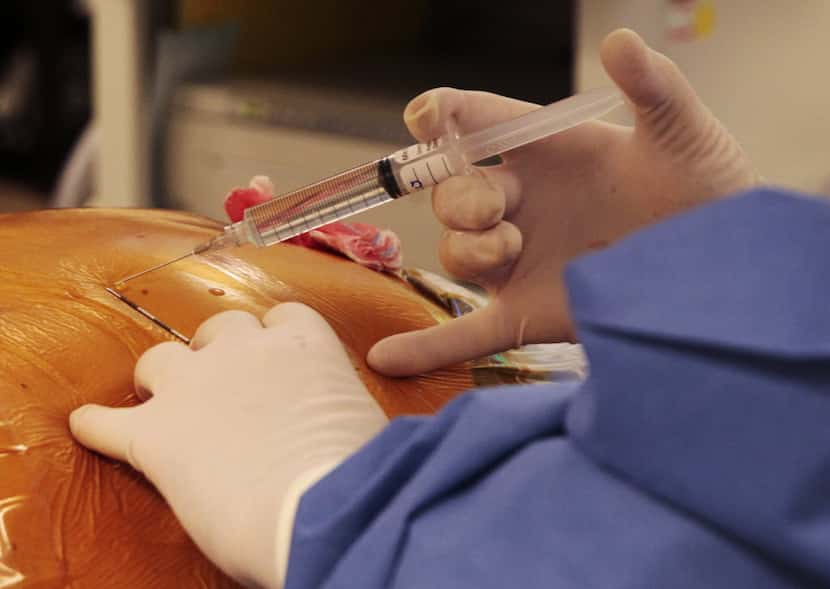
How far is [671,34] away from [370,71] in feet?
2.02

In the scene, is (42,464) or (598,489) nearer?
(598,489)

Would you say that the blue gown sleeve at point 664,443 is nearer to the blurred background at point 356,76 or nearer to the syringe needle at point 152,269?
the syringe needle at point 152,269

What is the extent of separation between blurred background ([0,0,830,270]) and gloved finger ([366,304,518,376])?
52 centimetres

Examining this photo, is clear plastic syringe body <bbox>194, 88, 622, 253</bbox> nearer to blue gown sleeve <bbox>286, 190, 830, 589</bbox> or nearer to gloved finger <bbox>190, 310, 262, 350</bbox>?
gloved finger <bbox>190, 310, 262, 350</bbox>

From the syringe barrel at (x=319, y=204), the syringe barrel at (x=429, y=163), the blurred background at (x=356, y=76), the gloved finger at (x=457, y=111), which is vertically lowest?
the blurred background at (x=356, y=76)

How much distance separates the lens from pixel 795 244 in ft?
1.28

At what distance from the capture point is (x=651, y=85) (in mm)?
652

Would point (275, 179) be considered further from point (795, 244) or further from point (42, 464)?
point (795, 244)

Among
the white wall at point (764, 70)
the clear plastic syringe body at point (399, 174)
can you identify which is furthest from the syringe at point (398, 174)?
the white wall at point (764, 70)

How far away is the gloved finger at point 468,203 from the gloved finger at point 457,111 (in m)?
0.03

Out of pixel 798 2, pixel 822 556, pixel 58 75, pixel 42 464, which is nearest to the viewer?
pixel 822 556

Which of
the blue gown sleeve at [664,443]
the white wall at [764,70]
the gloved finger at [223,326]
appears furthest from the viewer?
the white wall at [764,70]

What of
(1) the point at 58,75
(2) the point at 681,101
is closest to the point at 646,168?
(2) the point at 681,101

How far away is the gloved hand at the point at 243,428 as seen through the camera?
0.52 m
